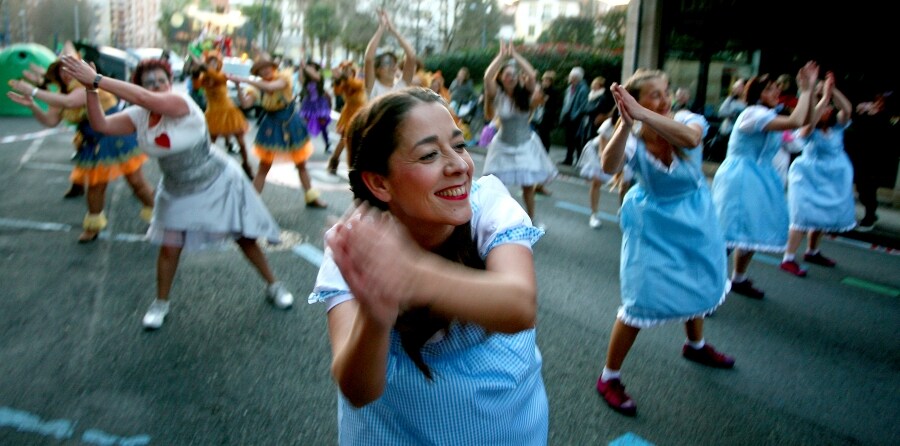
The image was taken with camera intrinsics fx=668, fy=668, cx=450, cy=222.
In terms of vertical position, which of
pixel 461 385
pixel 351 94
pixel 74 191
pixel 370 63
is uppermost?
pixel 370 63

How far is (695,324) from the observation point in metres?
3.82

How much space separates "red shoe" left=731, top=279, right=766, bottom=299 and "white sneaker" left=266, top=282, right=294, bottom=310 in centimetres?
345

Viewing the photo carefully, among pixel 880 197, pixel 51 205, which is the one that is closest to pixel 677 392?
pixel 51 205

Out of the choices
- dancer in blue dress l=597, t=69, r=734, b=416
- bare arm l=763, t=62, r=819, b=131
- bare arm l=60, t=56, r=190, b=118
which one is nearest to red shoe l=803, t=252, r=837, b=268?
bare arm l=763, t=62, r=819, b=131

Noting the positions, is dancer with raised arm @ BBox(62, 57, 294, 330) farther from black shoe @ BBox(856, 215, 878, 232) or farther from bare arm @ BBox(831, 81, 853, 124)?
black shoe @ BBox(856, 215, 878, 232)

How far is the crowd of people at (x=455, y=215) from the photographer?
117 centimetres

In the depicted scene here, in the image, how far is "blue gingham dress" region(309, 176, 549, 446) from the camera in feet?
4.61

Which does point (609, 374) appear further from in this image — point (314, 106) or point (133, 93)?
point (314, 106)

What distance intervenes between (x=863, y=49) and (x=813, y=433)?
10304 millimetres

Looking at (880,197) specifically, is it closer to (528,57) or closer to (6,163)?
(528,57)

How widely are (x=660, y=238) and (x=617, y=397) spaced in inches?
32.8

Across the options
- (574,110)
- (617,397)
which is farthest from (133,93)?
(574,110)

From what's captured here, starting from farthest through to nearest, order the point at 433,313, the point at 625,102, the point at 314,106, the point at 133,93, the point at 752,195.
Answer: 1. the point at 314,106
2. the point at 752,195
3. the point at 133,93
4. the point at 625,102
5. the point at 433,313

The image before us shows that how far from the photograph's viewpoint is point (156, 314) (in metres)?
4.34
